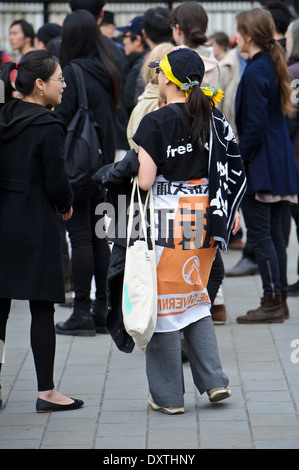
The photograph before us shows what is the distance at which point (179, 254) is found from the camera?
4.34 m

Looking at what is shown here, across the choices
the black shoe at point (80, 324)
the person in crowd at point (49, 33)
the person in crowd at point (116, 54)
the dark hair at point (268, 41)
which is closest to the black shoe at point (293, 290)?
the dark hair at point (268, 41)

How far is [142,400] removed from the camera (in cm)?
466

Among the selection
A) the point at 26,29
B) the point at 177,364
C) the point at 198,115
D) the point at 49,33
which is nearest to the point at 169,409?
the point at 177,364

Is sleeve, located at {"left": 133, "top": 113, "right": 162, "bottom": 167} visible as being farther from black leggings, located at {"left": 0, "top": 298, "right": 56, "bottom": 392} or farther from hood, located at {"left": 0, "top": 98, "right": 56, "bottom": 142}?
black leggings, located at {"left": 0, "top": 298, "right": 56, "bottom": 392}

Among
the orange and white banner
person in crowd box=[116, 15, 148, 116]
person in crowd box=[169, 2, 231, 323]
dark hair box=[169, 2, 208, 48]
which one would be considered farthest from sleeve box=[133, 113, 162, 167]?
person in crowd box=[116, 15, 148, 116]

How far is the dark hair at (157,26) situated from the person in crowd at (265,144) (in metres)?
1.48

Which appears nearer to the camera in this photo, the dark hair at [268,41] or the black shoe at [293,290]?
the dark hair at [268,41]

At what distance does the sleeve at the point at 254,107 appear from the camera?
19.5 feet

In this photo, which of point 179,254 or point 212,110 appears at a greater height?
point 212,110

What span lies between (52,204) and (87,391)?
109cm

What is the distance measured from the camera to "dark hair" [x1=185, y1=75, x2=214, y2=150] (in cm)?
429

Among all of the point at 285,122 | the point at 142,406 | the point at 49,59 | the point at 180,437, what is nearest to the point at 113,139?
the point at 285,122

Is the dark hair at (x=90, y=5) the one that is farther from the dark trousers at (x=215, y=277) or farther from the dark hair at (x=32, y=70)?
the dark trousers at (x=215, y=277)
